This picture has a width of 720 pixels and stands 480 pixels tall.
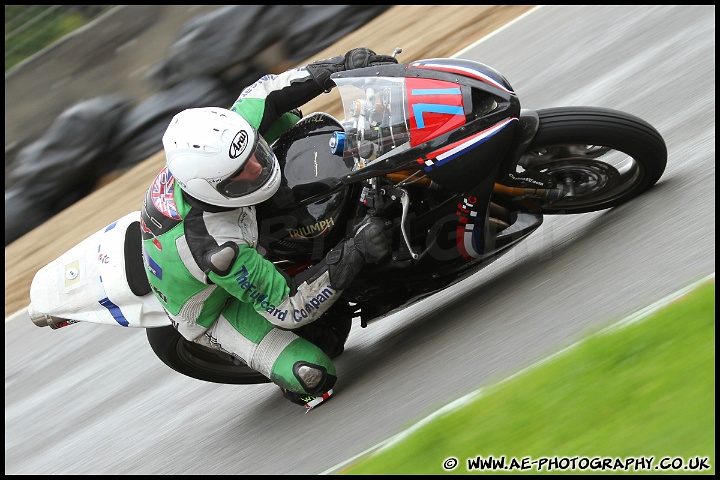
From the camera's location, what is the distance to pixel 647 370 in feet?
11.6

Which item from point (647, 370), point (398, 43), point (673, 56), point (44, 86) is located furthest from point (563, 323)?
point (44, 86)

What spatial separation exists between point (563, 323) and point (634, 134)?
1.01 m

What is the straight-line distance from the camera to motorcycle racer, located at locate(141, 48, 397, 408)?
450 cm

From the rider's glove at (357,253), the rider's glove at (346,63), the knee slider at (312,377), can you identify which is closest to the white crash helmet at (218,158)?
the rider's glove at (357,253)

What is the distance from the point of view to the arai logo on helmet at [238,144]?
14.6 ft

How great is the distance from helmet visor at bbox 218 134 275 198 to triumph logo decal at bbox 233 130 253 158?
0.06 m

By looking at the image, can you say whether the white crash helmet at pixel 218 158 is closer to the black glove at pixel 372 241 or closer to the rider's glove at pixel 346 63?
the black glove at pixel 372 241

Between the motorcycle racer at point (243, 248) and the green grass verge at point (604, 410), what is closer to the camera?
the green grass verge at point (604, 410)

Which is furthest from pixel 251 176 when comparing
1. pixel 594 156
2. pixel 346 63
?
pixel 594 156

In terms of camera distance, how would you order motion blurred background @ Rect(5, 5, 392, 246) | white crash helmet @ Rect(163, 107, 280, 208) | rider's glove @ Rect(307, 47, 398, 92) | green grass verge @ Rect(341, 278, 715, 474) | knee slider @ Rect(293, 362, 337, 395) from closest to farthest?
green grass verge @ Rect(341, 278, 715, 474) → white crash helmet @ Rect(163, 107, 280, 208) → rider's glove @ Rect(307, 47, 398, 92) → knee slider @ Rect(293, 362, 337, 395) → motion blurred background @ Rect(5, 5, 392, 246)

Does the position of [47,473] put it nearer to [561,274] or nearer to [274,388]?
[274,388]

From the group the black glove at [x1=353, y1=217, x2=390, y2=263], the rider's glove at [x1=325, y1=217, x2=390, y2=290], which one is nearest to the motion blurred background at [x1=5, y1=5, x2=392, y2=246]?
the rider's glove at [x1=325, y1=217, x2=390, y2=290]

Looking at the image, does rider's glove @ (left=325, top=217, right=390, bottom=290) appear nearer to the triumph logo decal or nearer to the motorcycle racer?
the motorcycle racer

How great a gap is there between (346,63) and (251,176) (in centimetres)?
95
